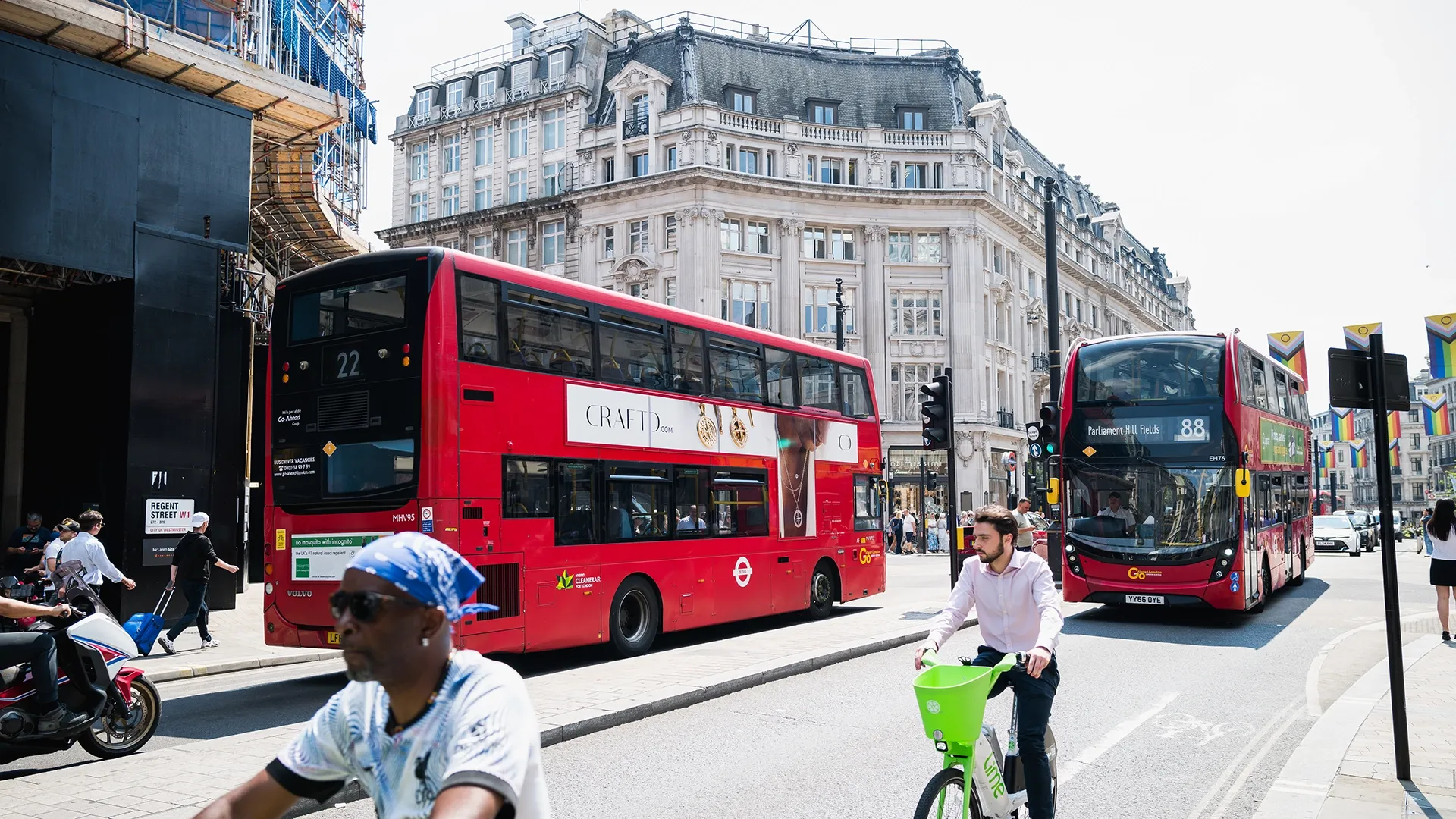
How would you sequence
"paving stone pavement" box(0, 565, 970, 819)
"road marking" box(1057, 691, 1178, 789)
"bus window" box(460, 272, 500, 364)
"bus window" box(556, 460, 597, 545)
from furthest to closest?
"bus window" box(556, 460, 597, 545) < "bus window" box(460, 272, 500, 364) < "road marking" box(1057, 691, 1178, 789) < "paving stone pavement" box(0, 565, 970, 819)

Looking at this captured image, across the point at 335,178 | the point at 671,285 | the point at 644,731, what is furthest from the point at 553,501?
the point at 671,285

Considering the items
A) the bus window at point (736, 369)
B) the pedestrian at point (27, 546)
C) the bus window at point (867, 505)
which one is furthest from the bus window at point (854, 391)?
the pedestrian at point (27, 546)

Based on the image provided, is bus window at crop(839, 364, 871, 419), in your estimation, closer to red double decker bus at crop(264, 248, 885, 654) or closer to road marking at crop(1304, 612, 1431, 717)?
red double decker bus at crop(264, 248, 885, 654)

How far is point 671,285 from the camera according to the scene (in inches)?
1911

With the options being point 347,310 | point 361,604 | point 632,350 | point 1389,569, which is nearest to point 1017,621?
point 1389,569

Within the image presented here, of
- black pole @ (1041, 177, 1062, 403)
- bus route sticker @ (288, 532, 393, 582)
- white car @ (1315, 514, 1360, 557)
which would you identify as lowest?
white car @ (1315, 514, 1360, 557)

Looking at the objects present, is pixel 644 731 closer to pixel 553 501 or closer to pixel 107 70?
pixel 553 501

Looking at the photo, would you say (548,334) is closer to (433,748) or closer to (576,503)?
(576,503)

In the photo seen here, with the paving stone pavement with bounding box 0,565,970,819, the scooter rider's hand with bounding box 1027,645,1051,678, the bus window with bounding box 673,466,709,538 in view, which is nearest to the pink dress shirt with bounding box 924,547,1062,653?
the scooter rider's hand with bounding box 1027,645,1051,678

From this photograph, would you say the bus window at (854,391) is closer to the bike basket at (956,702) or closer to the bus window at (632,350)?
the bus window at (632,350)

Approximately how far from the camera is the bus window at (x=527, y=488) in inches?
431

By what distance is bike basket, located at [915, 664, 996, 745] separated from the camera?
13.4 ft

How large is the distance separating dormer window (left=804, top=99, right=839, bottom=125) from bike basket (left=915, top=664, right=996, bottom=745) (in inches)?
1921

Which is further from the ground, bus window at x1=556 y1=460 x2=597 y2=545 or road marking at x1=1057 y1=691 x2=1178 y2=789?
bus window at x1=556 y1=460 x2=597 y2=545
